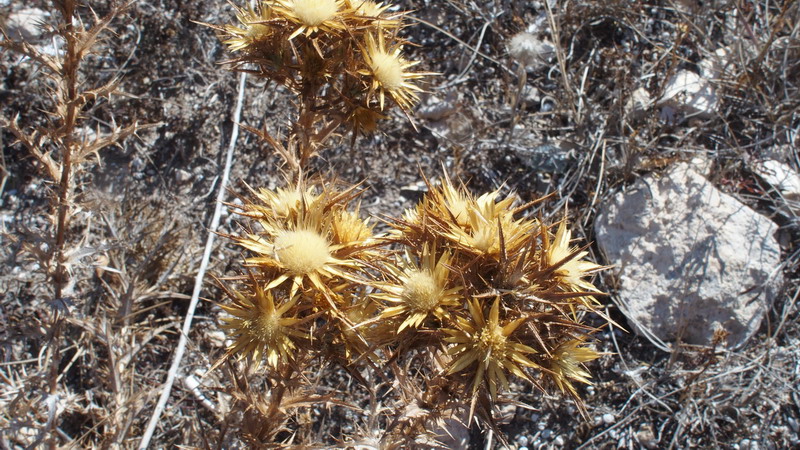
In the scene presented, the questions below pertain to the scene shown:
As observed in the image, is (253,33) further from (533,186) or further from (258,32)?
(533,186)

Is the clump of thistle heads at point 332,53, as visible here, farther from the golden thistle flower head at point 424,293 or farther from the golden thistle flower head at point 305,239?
the golden thistle flower head at point 424,293

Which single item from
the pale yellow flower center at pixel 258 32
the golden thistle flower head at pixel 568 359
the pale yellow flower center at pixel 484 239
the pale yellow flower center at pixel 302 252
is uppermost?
the pale yellow flower center at pixel 258 32

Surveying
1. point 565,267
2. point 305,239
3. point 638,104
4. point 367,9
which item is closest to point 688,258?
point 638,104

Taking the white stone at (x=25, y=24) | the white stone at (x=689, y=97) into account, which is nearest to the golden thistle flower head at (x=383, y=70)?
the white stone at (x=689, y=97)

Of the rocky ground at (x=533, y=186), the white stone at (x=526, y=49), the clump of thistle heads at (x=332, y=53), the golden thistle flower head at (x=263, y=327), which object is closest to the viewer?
the golden thistle flower head at (x=263, y=327)

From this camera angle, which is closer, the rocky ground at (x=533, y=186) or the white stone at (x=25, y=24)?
the rocky ground at (x=533, y=186)

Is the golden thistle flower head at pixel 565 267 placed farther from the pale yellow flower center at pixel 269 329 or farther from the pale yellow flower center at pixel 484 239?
the pale yellow flower center at pixel 269 329

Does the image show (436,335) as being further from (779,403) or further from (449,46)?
(449,46)

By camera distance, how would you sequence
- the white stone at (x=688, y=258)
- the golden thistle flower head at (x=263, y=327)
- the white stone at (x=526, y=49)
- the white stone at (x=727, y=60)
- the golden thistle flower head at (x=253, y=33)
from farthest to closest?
the white stone at (x=727, y=60) < the white stone at (x=526, y=49) < the white stone at (x=688, y=258) < the golden thistle flower head at (x=253, y=33) < the golden thistle flower head at (x=263, y=327)

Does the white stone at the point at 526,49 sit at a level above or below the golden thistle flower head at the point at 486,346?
above
